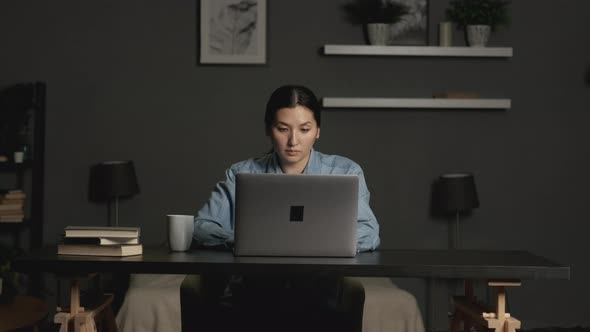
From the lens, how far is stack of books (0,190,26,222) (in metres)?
3.94

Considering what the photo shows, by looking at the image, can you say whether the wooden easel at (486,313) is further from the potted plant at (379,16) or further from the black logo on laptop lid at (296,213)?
the potted plant at (379,16)

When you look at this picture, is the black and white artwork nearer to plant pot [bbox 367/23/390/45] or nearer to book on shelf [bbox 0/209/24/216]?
plant pot [bbox 367/23/390/45]

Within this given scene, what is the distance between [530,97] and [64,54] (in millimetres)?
2808

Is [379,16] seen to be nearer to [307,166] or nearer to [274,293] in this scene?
[307,166]

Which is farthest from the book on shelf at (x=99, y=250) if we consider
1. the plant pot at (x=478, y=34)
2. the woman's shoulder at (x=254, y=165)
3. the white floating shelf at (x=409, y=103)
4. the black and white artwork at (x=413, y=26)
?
the plant pot at (x=478, y=34)

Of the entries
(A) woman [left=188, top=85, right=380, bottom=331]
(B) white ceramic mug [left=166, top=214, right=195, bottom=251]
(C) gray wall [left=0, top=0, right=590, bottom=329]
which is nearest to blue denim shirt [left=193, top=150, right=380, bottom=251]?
(A) woman [left=188, top=85, right=380, bottom=331]

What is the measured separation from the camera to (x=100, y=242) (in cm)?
196

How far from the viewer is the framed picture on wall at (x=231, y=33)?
415cm

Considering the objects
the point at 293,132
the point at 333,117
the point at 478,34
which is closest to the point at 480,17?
the point at 478,34

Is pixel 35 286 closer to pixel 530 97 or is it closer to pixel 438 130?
pixel 438 130

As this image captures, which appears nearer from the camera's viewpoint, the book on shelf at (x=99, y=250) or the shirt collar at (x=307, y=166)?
the book on shelf at (x=99, y=250)

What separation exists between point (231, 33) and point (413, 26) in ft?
3.55

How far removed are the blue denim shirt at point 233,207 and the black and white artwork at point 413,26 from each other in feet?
5.77

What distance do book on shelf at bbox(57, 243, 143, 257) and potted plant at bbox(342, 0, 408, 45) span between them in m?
2.48
